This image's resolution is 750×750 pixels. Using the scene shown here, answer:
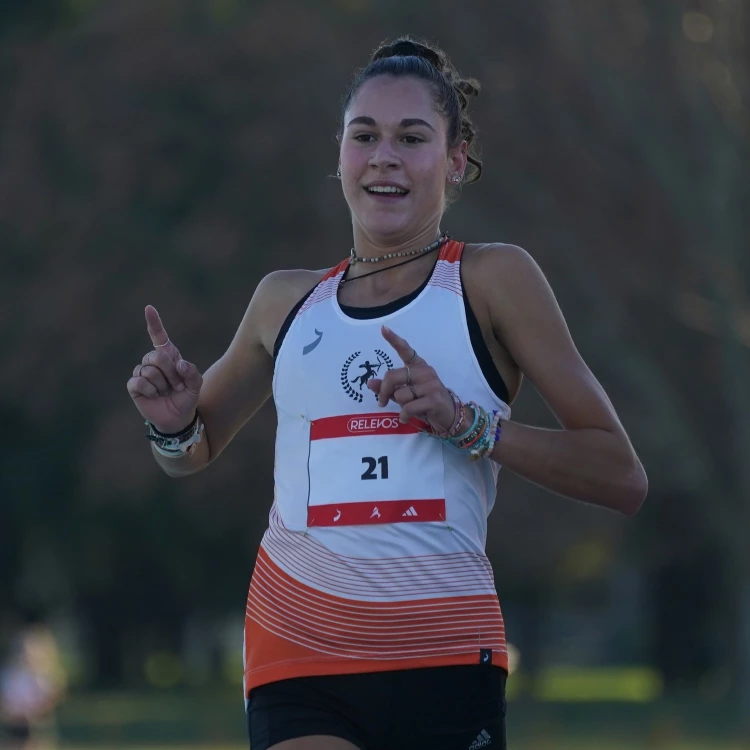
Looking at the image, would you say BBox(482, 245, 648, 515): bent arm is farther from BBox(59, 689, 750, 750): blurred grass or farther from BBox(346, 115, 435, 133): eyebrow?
BBox(59, 689, 750, 750): blurred grass

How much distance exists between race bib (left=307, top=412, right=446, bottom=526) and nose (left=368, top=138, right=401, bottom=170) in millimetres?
566

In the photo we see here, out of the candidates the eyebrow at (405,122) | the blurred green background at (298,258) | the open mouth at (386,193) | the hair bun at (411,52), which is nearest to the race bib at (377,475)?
the open mouth at (386,193)

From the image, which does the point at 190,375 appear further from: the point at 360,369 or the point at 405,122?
the point at 405,122

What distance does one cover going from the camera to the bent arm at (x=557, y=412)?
3.58 m

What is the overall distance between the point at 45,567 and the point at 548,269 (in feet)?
57.9

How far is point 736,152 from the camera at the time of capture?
774 inches

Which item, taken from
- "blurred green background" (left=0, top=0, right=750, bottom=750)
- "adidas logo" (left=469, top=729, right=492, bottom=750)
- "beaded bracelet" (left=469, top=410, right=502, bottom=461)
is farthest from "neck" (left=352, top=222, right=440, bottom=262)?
"blurred green background" (left=0, top=0, right=750, bottom=750)

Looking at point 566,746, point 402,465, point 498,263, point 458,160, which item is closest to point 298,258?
point 566,746

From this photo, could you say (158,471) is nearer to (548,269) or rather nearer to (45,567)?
(548,269)

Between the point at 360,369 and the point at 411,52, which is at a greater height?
the point at 411,52

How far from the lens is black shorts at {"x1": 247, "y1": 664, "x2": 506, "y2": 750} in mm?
3516

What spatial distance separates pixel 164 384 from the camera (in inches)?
152

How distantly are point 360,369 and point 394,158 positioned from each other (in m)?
0.49

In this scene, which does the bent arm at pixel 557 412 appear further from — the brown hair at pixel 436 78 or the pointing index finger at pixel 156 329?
the pointing index finger at pixel 156 329
